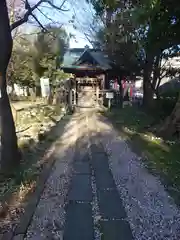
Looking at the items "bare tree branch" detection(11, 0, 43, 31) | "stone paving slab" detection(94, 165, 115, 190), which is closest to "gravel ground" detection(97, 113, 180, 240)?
"stone paving slab" detection(94, 165, 115, 190)

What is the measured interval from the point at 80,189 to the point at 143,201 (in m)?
1.18

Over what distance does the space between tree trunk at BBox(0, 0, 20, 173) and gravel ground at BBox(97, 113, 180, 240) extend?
2178mm

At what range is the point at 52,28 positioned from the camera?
10281 mm

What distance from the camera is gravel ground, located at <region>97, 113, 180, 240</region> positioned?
14.3ft

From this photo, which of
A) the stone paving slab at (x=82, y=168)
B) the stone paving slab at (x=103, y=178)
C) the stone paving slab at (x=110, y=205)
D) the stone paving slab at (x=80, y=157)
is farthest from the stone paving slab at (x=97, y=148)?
the stone paving slab at (x=110, y=205)

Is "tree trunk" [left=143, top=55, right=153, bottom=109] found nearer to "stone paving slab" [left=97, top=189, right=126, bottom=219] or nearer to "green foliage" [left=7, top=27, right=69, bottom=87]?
"green foliage" [left=7, top=27, right=69, bottom=87]

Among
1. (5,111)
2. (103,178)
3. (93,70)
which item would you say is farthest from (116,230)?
(93,70)

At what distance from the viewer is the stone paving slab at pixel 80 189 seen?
5.58 metres

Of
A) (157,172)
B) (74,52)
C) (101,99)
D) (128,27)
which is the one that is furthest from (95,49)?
(157,172)

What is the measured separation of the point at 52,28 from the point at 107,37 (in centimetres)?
1191

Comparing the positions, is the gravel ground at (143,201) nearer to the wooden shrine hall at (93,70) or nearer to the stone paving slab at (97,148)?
the stone paving slab at (97,148)

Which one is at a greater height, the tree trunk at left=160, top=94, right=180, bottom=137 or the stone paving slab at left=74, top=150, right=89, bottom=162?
the tree trunk at left=160, top=94, right=180, bottom=137

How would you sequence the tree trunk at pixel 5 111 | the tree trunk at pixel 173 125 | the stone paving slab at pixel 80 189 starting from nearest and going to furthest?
the stone paving slab at pixel 80 189 < the tree trunk at pixel 5 111 < the tree trunk at pixel 173 125

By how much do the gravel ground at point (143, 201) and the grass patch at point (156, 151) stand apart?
182 millimetres
